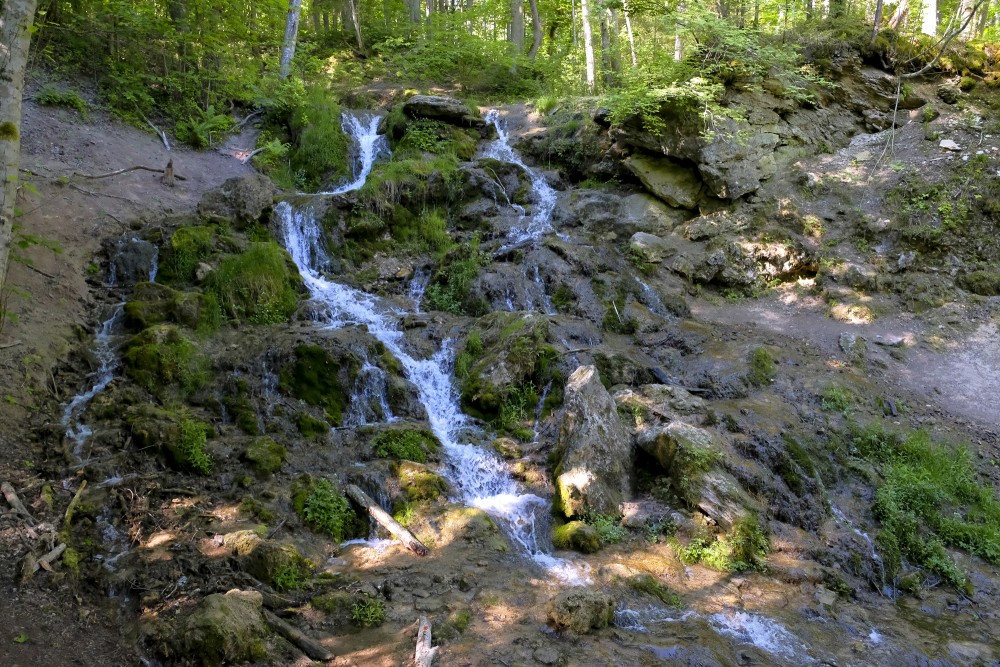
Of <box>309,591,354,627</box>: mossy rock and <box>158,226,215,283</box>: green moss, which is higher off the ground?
<box>158,226,215,283</box>: green moss

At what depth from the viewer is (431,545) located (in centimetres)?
675

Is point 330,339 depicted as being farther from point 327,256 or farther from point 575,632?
point 575,632

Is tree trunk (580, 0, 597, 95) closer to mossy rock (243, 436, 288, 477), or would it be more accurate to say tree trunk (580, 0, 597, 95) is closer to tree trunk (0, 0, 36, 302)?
tree trunk (0, 0, 36, 302)

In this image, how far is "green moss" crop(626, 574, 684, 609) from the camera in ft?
19.8

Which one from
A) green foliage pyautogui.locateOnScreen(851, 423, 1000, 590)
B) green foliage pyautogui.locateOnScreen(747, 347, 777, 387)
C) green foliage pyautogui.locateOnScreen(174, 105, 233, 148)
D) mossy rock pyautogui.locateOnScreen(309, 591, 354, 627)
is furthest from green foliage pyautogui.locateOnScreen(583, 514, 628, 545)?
green foliage pyautogui.locateOnScreen(174, 105, 233, 148)

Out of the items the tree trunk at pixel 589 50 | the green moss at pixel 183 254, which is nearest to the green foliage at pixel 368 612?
the green moss at pixel 183 254

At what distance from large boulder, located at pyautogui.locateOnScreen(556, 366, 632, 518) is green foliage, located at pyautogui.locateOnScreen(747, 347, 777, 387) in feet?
10.7

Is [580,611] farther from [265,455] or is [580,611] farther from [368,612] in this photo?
[265,455]

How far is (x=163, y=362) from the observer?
8.10 metres

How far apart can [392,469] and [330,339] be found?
2.67 m

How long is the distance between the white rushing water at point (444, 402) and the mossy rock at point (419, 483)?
1.16ft

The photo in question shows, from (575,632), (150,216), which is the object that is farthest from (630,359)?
(150,216)

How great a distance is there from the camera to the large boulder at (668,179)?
15.3m

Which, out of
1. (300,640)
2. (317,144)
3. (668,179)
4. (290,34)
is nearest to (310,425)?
(300,640)
